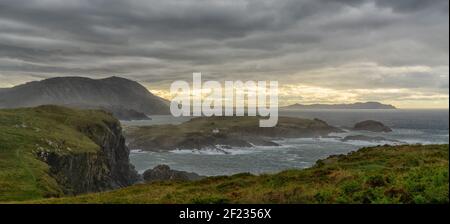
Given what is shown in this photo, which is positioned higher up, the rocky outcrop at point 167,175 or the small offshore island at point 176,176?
the small offshore island at point 176,176

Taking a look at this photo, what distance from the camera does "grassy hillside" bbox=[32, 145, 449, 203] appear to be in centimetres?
1958

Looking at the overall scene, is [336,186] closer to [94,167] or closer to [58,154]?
[58,154]

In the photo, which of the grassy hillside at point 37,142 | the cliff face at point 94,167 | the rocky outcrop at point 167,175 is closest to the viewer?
the grassy hillside at point 37,142

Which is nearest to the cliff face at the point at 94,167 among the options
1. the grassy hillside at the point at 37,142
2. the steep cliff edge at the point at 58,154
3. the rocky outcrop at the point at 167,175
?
the steep cliff edge at the point at 58,154

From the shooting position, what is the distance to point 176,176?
11112 cm

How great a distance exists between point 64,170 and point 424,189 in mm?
73881

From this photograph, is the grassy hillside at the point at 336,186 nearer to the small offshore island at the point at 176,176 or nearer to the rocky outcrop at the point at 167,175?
the small offshore island at the point at 176,176

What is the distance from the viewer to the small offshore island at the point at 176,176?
819 inches

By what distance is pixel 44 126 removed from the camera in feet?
368

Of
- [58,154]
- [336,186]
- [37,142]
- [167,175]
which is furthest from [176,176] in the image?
[336,186]
